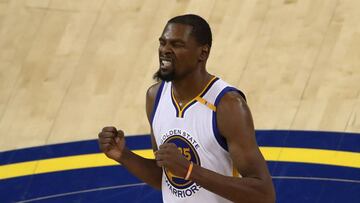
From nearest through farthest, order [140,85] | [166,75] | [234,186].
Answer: [234,186]
[166,75]
[140,85]

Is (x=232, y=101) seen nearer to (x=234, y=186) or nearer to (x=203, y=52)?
(x=203, y=52)

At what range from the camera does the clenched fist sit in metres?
3.12

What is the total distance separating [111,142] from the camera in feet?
10.3

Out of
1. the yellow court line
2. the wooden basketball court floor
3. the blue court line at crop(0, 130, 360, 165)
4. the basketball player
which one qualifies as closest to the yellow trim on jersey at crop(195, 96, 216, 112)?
the basketball player

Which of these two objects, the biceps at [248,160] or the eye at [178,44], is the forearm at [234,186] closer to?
the biceps at [248,160]

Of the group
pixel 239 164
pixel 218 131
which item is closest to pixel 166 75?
pixel 218 131

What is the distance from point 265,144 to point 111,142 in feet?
9.75

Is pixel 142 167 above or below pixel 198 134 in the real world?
below

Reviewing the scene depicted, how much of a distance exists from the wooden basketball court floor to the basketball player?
2.45 meters

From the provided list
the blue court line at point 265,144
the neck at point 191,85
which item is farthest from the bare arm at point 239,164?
the blue court line at point 265,144

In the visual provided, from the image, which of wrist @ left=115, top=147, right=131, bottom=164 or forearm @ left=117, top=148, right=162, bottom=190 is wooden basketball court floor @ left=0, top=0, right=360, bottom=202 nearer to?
forearm @ left=117, top=148, right=162, bottom=190

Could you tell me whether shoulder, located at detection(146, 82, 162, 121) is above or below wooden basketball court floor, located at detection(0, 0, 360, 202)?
above

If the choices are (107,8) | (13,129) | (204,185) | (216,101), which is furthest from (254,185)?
(107,8)

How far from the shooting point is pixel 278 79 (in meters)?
6.62
